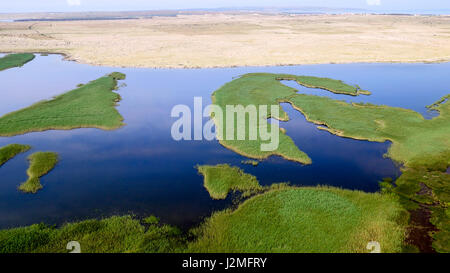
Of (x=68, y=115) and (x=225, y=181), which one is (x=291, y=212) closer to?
(x=225, y=181)

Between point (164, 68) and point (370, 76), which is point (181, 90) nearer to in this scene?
point (164, 68)

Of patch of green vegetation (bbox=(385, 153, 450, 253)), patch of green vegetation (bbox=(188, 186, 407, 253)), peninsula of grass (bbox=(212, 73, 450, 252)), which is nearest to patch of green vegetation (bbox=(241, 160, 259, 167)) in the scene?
peninsula of grass (bbox=(212, 73, 450, 252))

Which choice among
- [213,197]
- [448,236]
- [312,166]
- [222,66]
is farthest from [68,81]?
[448,236]

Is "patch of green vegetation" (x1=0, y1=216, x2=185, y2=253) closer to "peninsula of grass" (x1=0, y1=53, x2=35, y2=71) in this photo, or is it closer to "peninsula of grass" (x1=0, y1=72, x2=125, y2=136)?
"peninsula of grass" (x1=0, y1=72, x2=125, y2=136)

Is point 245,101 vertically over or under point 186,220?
over

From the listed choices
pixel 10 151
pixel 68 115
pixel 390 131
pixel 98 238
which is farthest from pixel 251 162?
pixel 68 115
